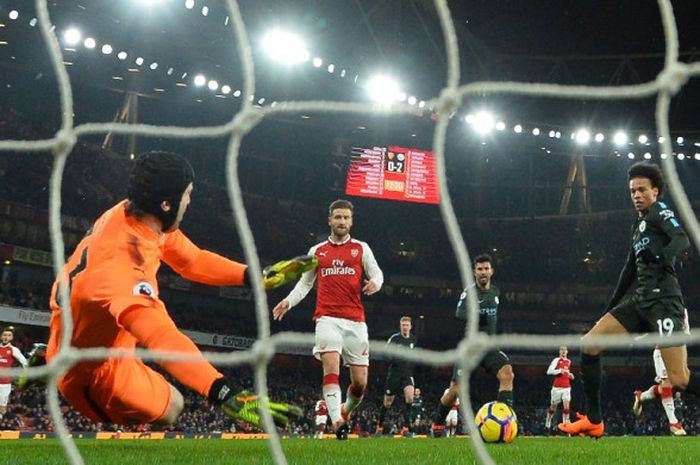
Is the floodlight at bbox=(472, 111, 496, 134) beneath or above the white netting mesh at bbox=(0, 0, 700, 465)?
above

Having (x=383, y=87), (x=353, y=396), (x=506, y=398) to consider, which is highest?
(x=383, y=87)

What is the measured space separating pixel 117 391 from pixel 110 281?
598 millimetres

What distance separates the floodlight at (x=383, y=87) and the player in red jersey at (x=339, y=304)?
17263 millimetres

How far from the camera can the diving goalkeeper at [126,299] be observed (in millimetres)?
2896

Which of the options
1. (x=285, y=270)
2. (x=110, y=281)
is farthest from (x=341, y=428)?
(x=110, y=281)

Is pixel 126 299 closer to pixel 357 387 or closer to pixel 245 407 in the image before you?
pixel 245 407

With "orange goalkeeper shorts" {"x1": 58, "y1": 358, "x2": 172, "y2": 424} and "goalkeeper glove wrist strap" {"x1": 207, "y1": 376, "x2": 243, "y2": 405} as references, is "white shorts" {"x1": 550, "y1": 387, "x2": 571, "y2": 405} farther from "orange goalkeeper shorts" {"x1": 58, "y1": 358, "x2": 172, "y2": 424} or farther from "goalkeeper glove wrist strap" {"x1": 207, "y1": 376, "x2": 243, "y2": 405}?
"goalkeeper glove wrist strap" {"x1": 207, "y1": 376, "x2": 243, "y2": 405}

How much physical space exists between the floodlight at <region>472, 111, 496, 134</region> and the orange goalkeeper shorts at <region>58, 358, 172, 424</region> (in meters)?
24.6

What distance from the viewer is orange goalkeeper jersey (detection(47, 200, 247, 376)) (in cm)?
292

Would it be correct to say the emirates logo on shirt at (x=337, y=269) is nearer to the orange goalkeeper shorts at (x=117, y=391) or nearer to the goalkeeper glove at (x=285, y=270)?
the goalkeeper glove at (x=285, y=270)

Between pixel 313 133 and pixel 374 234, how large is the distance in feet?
18.0

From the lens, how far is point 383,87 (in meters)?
23.6

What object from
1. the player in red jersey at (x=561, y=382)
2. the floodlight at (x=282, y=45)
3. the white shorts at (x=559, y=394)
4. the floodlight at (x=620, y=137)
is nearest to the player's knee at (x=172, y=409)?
the player in red jersey at (x=561, y=382)

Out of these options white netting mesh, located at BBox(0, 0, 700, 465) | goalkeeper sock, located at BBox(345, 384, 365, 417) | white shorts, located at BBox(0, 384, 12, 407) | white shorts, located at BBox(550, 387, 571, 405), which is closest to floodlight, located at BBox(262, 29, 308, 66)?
white shorts, located at BBox(550, 387, 571, 405)
